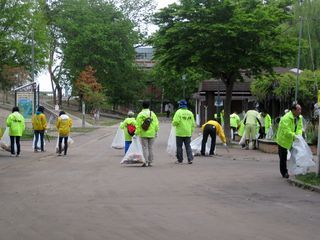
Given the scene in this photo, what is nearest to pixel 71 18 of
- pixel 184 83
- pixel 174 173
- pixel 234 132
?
pixel 184 83

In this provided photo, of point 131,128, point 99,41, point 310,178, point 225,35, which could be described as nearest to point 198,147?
point 131,128

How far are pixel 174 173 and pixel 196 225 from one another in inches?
263

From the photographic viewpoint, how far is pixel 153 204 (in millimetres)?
9648

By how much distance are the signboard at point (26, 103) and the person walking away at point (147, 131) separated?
1472cm

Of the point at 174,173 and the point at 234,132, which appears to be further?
the point at 234,132

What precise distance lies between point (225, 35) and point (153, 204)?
645 inches

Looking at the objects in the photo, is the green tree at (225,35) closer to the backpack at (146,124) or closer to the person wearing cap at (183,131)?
the person wearing cap at (183,131)

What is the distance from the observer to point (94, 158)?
19.9 m

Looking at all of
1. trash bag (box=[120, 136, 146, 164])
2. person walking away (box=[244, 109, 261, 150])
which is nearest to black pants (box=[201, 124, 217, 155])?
Answer: trash bag (box=[120, 136, 146, 164])

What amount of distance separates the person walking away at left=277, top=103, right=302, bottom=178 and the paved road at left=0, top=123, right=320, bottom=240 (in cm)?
65

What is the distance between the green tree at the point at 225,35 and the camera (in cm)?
2508

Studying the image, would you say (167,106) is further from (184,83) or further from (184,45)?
(184,45)

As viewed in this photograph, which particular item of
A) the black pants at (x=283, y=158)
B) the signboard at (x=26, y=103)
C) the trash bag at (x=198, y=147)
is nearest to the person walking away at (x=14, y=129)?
the trash bag at (x=198, y=147)

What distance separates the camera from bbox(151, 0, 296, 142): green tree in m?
25.1
